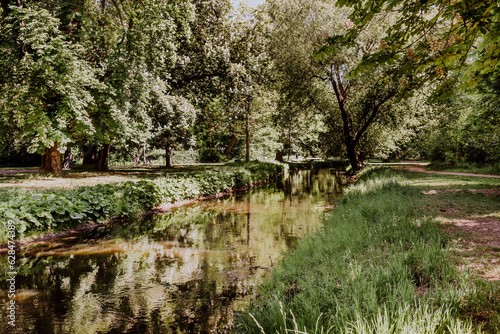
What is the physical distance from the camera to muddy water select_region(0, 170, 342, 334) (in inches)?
160

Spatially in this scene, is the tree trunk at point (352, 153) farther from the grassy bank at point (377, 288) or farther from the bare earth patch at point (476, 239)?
the grassy bank at point (377, 288)

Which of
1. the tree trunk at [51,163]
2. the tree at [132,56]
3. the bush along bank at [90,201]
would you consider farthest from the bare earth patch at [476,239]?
the tree trunk at [51,163]

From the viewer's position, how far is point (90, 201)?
9.30 metres

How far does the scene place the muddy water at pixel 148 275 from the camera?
4.06 meters

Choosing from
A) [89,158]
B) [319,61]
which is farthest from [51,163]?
[319,61]

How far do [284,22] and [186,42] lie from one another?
696 cm

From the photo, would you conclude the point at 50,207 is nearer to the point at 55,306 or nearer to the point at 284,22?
the point at 55,306

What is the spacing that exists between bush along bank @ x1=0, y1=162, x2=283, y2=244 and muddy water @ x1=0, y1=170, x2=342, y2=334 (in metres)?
0.59

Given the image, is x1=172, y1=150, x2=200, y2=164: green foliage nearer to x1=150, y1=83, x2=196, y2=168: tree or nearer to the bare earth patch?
x1=150, y1=83, x2=196, y2=168: tree

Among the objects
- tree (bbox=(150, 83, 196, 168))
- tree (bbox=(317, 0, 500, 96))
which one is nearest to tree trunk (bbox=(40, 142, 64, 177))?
tree (bbox=(150, 83, 196, 168))

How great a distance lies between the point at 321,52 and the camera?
12.3ft

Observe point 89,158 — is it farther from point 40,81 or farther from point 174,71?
point 40,81

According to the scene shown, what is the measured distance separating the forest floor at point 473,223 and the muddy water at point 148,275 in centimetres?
329

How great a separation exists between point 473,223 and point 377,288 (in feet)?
14.9
